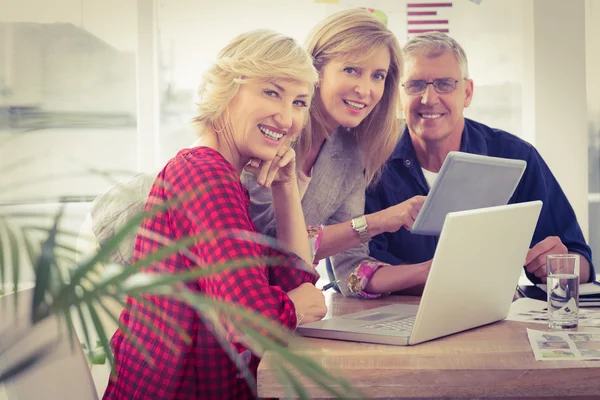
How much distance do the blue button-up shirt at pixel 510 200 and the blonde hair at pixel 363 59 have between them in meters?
0.16

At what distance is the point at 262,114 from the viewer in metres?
1.77

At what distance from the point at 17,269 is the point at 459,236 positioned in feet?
3.10

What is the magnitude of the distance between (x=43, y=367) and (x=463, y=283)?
75 centimetres

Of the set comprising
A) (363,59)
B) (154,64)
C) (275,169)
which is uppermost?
(154,64)

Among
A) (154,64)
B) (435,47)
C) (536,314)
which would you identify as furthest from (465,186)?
(154,64)

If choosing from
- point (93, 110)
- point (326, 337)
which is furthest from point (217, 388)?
point (93, 110)

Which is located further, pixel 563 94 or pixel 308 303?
pixel 563 94

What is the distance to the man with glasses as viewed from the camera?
2.52 meters

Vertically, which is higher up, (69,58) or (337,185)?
(69,58)

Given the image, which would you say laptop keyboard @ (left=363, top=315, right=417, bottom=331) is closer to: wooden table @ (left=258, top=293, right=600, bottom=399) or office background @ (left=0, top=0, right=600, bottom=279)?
wooden table @ (left=258, top=293, right=600, bottom=399)

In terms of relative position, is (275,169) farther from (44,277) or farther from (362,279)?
(44,277)

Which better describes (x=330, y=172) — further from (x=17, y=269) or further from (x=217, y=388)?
(x=17, y=269)

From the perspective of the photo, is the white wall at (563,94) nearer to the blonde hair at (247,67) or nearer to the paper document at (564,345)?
the blonde hair at (247,67)

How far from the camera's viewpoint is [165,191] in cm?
148
